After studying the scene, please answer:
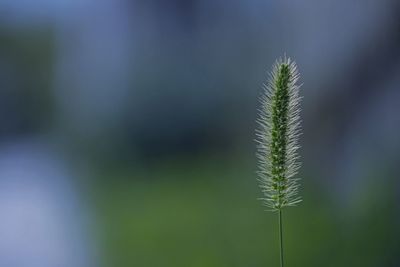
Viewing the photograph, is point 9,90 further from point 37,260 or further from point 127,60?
point 37,260

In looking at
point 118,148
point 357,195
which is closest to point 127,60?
point 118,148

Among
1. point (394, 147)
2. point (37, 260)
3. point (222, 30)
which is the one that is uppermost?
point (222, 30)

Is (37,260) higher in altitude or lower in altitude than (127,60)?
lower

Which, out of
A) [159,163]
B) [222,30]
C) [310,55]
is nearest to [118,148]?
[159,163]

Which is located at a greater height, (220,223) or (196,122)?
(196,122)
